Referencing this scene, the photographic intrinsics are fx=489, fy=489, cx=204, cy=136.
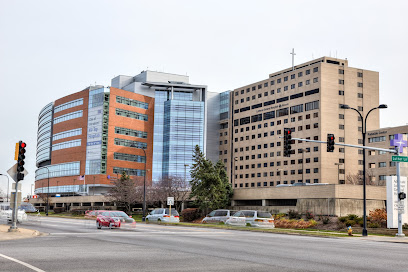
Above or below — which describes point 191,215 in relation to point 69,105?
below

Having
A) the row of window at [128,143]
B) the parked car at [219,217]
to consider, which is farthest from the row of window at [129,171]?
the parked car at [219,217]

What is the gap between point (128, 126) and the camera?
466 feet

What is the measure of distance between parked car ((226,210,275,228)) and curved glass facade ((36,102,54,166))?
127416mm

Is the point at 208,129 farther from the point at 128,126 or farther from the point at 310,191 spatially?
the point at 310,191

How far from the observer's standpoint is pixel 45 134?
167 meters

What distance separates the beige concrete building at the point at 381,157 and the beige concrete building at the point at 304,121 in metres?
5.49

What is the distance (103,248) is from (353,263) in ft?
29.9

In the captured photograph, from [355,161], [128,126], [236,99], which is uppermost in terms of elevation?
[236,99]

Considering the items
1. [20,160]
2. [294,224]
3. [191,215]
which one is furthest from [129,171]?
[20,160]

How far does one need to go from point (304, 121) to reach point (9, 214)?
102m

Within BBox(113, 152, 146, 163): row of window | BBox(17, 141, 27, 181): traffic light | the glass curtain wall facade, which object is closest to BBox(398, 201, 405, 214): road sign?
BBox(17, 141, 27, 181): traffic light

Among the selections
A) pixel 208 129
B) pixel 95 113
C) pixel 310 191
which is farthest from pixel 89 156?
pixel 310 191

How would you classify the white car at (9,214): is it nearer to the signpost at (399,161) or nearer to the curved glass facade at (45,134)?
the signpost at (399,161)

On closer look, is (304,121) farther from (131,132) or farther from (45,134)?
(45,134)
